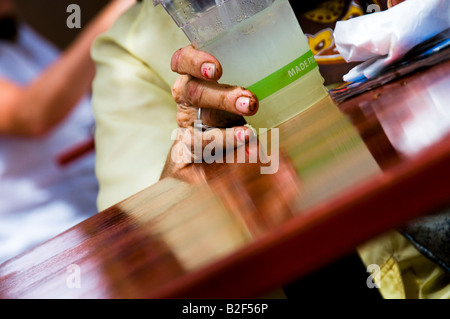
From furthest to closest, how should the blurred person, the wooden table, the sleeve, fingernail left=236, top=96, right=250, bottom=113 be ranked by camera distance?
1. the blurred person
2. the sleeve
3. fingernail left=236, top=96, right=250, bottom=113
4. the wooden table

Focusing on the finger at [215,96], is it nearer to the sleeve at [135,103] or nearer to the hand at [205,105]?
the hand at [205,105]

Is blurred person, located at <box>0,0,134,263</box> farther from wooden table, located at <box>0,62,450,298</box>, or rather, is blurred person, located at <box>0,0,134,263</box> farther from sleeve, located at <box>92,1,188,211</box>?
wooden table, located at <box>0,62,450,298</box>

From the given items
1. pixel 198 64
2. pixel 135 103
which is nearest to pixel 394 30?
pixel 198 64

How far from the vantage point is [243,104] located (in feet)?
2.32

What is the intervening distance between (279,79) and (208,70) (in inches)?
3.9

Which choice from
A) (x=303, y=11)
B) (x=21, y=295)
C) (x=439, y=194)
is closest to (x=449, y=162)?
(x=439, y=194)

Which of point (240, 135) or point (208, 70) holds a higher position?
point (208, 70)

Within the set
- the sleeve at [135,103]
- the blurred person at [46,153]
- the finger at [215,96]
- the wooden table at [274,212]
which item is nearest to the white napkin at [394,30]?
the wooden table at [274,212]

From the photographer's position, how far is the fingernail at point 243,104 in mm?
703

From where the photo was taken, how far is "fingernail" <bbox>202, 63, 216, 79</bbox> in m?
0.72

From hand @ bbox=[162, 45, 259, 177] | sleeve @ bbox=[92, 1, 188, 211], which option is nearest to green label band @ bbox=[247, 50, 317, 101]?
hand @ bbox=[162, 45, 259, 177]

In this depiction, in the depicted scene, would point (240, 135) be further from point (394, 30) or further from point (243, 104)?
point (394, 30)

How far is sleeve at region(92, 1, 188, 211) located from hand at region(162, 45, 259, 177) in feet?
1.03

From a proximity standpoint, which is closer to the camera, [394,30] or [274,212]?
[274,212]
